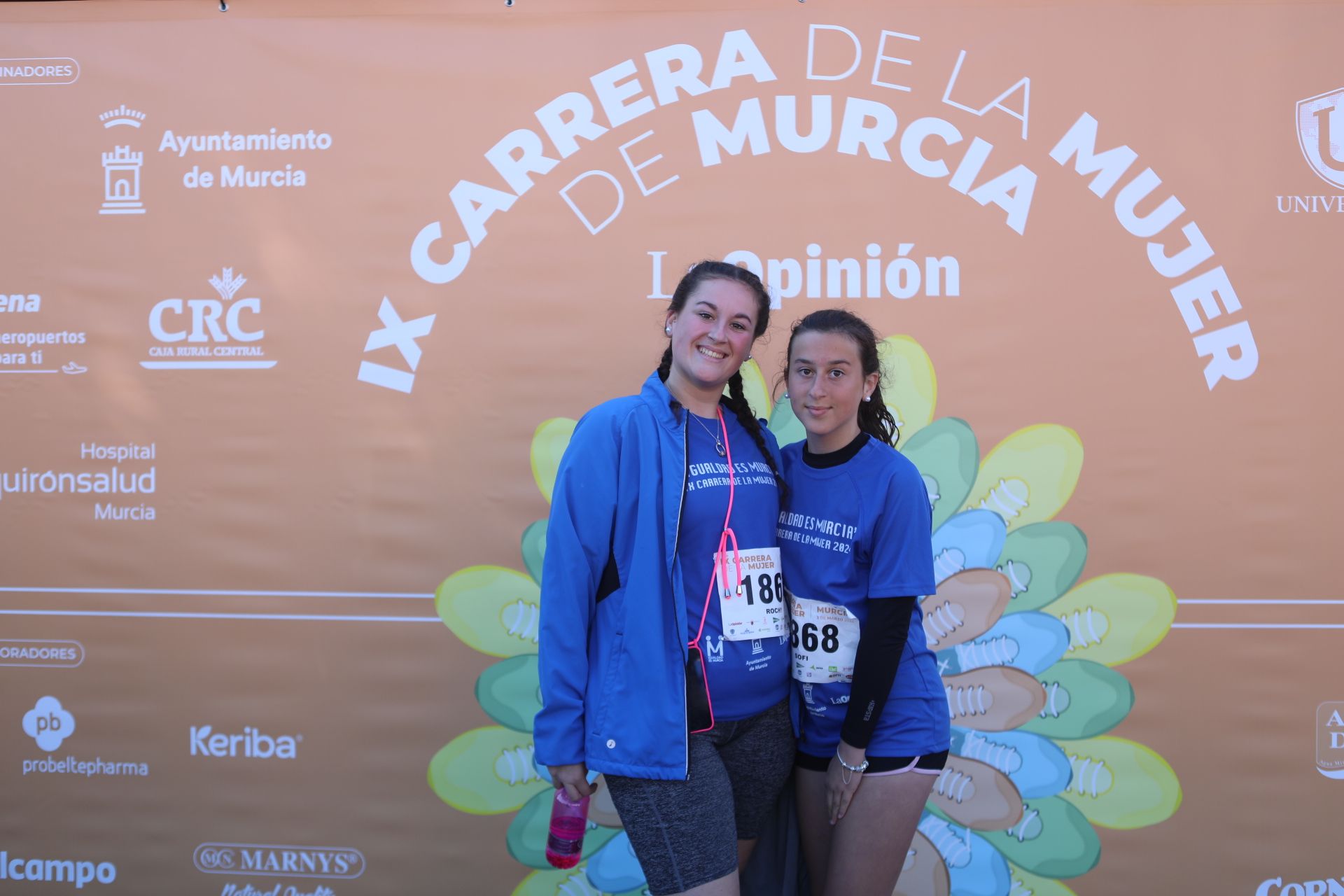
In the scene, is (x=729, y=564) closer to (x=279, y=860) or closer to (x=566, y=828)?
(x=566, y=828)

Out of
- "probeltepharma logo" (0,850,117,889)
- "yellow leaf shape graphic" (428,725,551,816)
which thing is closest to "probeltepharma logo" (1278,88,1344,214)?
"yellow leaf shape graphic" (428,725,551,816)

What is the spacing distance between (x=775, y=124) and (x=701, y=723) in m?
1.79

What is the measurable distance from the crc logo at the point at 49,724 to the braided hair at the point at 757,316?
7.62 feet

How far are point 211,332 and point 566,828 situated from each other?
1964 mm

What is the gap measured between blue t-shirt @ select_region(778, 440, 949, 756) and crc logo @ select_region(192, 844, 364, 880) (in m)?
1.68

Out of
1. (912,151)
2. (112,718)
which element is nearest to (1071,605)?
(912,151)

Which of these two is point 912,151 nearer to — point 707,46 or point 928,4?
point 928,4

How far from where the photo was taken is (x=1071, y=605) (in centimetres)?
264

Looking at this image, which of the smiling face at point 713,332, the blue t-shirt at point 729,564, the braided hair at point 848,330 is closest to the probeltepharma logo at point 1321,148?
the braided hair at point 848,330

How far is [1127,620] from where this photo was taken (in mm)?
2627

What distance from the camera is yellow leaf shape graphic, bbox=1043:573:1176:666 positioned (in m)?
2.62

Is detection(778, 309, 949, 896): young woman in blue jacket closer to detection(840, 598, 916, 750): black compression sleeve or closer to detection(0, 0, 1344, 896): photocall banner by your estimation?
detection(840, 598, 916, 750): black compression sleeve

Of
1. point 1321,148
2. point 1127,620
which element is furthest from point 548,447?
point 1321,148

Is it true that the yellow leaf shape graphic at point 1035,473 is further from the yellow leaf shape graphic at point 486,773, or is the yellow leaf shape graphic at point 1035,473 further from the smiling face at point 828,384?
the yellow leaf shape graphic at point 486,773
